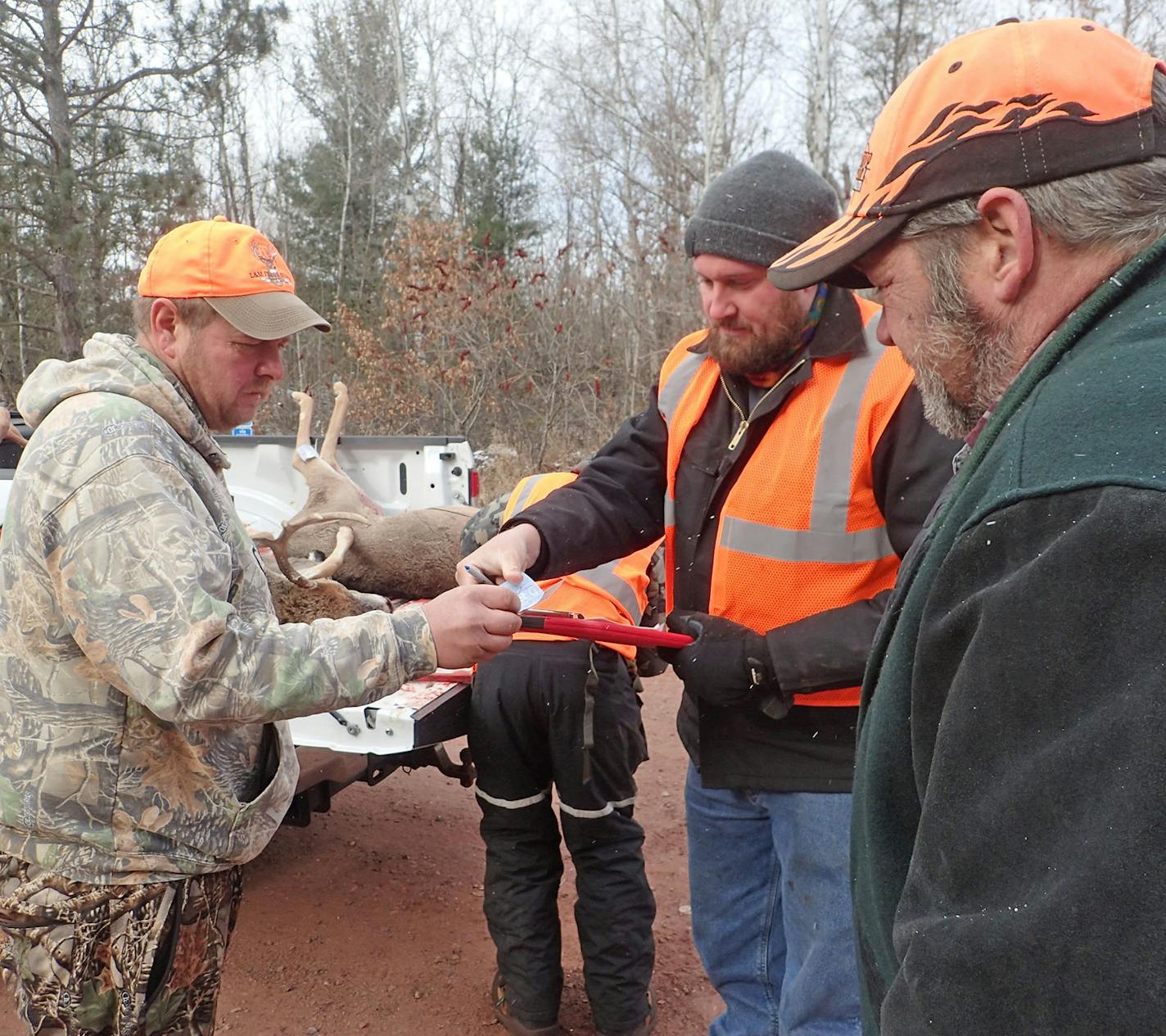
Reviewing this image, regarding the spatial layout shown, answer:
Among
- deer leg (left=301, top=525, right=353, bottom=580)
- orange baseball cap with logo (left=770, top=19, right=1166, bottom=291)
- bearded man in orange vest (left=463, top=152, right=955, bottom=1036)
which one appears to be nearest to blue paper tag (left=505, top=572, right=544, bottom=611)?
bearded man in orange vest (left=463, top=152, right=955, bottom=1036)

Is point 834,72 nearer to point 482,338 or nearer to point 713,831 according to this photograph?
point 482,338

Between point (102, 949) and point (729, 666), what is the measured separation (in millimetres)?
1574

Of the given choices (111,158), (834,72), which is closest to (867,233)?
(111,158)

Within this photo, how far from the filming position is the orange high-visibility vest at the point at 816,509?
2.54 m

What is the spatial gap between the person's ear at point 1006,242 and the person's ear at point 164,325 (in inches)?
74.4

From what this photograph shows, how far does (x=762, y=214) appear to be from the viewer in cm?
270

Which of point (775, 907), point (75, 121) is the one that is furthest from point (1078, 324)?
point (75, 121)

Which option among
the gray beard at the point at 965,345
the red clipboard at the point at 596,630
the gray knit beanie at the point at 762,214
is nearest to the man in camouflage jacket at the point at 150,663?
the red clipboard at the point at 596,630

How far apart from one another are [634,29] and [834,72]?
13.7ft

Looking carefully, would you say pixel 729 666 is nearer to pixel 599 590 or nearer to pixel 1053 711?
pixel 599 590

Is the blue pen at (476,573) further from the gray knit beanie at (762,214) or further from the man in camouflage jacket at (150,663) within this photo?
the gray knit beanie at (762,214)

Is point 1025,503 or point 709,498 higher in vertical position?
point 1025,503

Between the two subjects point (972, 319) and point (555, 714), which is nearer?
point (972, 319)

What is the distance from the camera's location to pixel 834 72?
20.6 m
